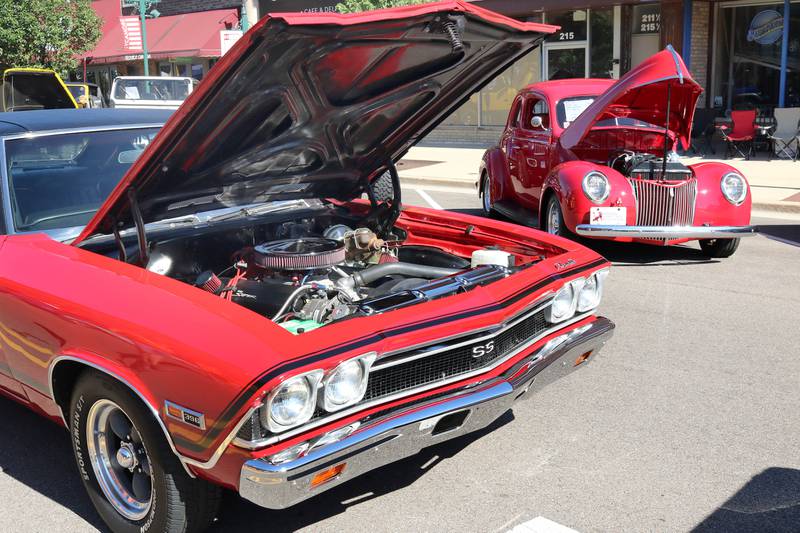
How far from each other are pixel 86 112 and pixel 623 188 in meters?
4.98

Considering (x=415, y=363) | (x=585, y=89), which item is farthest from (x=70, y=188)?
(x=585, y=89)

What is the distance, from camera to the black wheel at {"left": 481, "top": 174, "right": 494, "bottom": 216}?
34.6 feet

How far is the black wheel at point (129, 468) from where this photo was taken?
300 cm

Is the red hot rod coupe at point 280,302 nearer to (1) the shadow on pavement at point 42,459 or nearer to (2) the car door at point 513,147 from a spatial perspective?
(1) the shadow on pavement at point 42,459

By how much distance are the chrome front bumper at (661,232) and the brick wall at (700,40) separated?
11.1 metres

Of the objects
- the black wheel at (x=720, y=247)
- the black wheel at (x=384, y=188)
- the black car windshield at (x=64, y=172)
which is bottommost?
the black wheel at (x=720, y=247)

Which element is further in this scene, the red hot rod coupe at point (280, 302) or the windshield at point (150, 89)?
the windshield at point (150, 89)

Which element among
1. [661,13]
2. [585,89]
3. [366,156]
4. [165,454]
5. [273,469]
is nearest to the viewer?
[273,469]

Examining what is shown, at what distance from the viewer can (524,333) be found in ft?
11.9

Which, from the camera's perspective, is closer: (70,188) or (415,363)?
(415,363)

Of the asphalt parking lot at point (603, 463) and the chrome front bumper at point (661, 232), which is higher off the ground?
the chrome front bumper at point (661, 232)

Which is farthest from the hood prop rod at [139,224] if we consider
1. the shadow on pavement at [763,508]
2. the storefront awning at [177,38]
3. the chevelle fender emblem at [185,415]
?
the storefront awning at [177,38]

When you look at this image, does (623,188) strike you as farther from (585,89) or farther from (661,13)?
(661,13)

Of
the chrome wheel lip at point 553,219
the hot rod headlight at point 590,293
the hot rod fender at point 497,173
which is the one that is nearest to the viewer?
the hot rod headlight at point 590,293
